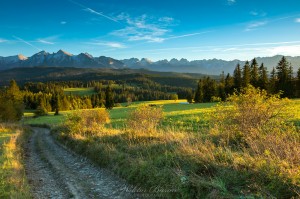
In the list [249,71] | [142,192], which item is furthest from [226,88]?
[142,192]

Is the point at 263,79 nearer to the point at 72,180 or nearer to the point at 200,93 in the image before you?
the point at 200,93

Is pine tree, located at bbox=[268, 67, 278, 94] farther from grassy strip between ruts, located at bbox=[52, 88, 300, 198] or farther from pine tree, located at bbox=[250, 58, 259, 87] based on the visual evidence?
grassy strip between ruts, located at bbox=[52, 88, 300, 198]

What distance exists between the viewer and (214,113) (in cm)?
1256

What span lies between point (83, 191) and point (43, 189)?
196 cm

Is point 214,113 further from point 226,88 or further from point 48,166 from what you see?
point 226,88

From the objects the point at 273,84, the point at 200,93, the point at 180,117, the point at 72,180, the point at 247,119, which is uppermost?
the point at 247,119

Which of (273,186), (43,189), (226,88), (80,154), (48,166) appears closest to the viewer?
(273,186)

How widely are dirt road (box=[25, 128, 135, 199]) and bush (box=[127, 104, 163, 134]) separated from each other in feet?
14.3

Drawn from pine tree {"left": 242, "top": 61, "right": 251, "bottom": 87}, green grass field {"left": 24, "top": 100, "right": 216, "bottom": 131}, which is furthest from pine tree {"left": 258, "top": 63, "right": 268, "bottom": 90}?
green grass field {"left": 24, "top": 100, "right": 216, "bottom": 131}

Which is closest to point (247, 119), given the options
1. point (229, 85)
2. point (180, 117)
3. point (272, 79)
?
point (180, 117)

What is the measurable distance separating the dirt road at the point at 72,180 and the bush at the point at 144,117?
172 inches

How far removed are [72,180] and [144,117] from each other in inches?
316

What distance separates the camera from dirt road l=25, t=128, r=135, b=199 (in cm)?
938

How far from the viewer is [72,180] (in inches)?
435
